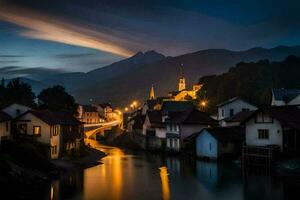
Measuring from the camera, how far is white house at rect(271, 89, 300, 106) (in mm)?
78938

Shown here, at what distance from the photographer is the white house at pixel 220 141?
208 ft

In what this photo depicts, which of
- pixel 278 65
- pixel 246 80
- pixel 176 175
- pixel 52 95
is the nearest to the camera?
pixel 176 175

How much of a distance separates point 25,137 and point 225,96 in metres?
→ 65.2

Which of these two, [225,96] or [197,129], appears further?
[225,96]

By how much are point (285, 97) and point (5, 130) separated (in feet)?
180

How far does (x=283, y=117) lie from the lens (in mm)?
54250

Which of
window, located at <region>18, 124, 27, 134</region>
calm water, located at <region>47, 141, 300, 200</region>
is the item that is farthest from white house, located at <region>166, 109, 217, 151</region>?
window, located at <region>18, 124, 27, 134</region>

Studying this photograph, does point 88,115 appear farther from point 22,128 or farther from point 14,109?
point 22,128

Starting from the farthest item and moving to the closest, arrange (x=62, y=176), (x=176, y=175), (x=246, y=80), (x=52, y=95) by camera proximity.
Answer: (x=246, y=80) → (x=52, y=95) → (x=176, y=175) → (x=62, y=176)

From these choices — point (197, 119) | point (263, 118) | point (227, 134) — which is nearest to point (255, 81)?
point (197, 119)

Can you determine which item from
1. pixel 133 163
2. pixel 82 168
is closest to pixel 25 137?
pixel 82 168

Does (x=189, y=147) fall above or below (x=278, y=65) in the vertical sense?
below

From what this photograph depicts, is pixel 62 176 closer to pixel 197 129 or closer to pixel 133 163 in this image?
pixel 133 163

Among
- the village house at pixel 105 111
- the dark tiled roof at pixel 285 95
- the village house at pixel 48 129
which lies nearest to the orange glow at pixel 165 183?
the village house at pixel 48 129
